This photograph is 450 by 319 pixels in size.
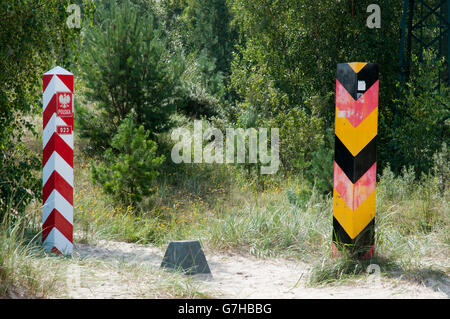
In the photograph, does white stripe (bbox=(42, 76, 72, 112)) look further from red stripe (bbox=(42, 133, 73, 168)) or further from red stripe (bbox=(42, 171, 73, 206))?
red stripe (bbox=(42, 171, 73, 206))

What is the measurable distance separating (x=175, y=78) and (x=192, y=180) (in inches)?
99.5

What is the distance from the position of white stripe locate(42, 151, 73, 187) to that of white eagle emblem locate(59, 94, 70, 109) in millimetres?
470

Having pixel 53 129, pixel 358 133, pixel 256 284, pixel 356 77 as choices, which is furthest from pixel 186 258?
pixel 356 77

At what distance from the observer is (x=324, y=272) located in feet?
15.0

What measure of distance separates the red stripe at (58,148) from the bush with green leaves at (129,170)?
3.62 m

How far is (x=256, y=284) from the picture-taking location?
4.69 meters

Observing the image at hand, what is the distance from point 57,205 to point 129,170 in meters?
3.91

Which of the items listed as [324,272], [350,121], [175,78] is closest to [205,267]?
[324,272]

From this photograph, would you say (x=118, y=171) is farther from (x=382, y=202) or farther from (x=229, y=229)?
(x=382, y=202)

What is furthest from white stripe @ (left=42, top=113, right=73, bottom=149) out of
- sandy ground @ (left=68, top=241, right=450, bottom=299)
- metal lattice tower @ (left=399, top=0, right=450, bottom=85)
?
metal lattice tower @ (left=399, top=0, right=450, bottom=85)

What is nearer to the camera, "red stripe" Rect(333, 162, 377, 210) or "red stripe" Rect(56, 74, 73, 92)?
"red stripe" Rect(333, 162, 377, 210)

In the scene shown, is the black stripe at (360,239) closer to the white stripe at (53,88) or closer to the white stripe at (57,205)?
the white stripe at (57,205)

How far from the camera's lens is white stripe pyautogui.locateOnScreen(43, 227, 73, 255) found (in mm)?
5098

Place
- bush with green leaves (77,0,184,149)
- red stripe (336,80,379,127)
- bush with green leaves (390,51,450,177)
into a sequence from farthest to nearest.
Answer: bush with green leaves (77,0,184,149)
bush with green leaves (390,51,450,177)
red stripe (336,80,379,127)
